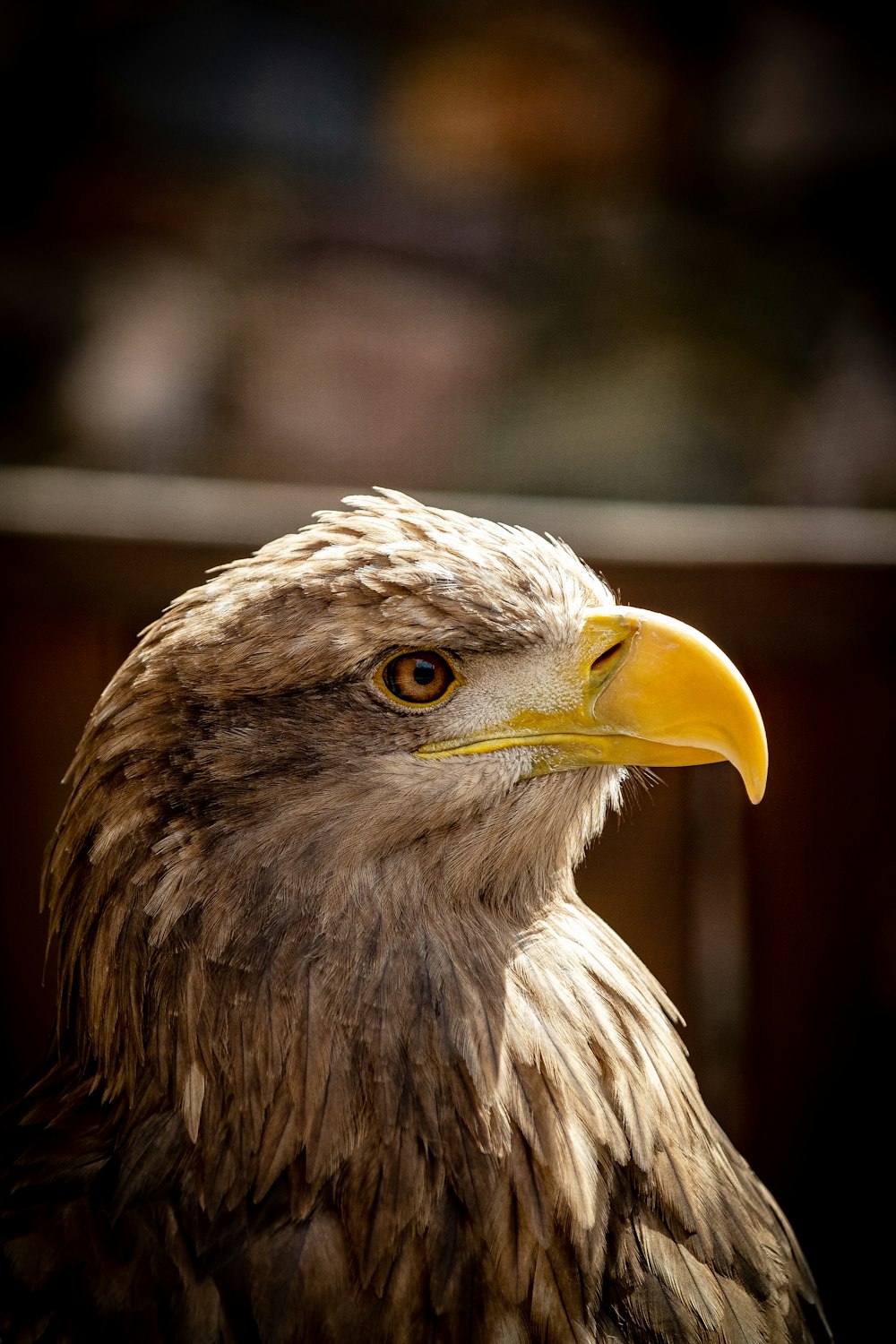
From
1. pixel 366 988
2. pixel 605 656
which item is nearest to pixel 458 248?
pixel 605 656

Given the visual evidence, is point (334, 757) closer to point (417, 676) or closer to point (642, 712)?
point (417, 676)

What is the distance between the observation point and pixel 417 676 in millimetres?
1265

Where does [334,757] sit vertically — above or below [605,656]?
below

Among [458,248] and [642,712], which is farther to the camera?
[458,248]

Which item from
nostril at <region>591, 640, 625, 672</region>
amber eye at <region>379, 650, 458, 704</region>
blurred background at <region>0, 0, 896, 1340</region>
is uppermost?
blurred background at <region>0, 0, 896, 1340</region>

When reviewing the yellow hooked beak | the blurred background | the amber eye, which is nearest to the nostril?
the yellow hooked beak

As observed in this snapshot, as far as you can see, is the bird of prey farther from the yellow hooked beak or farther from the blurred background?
the blurred background

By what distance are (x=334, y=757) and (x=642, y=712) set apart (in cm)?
36

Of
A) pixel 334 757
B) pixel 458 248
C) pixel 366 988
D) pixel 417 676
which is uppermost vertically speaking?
pixel 458 248

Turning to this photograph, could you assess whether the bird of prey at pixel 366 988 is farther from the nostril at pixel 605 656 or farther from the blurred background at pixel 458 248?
the blurred background at pixel 458 248

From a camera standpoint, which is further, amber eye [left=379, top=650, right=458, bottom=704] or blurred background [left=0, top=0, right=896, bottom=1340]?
blurred background [left=0, top=0, right=896, bottom=1340]

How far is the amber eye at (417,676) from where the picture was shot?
4.13 feet

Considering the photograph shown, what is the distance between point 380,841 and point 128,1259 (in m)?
0.52

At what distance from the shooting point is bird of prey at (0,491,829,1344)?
3.89ft
